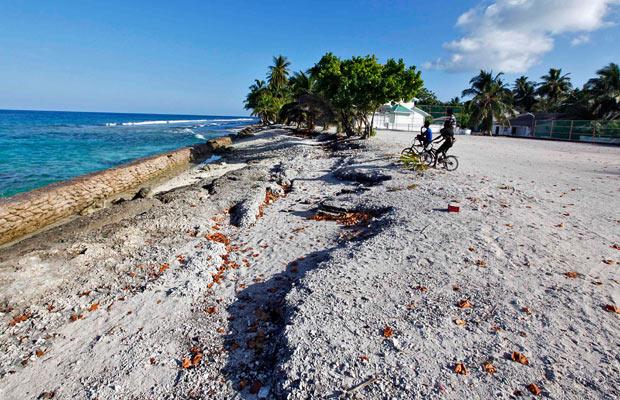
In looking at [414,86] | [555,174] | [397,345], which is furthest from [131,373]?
[414,86]

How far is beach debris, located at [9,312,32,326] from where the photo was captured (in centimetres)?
489

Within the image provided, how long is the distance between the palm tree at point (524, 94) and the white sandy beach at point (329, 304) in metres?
59.4

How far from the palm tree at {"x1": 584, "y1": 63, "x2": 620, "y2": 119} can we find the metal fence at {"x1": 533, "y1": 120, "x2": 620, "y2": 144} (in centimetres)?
540

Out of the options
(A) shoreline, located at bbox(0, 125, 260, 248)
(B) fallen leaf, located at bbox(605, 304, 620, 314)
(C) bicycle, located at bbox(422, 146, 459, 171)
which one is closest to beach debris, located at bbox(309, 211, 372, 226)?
(B) fallen leaf, located at bbox(605, 304, 620, 314)

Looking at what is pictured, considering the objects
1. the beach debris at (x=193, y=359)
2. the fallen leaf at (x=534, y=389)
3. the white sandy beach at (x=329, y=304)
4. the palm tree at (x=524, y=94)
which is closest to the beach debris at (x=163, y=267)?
the white sandy beach at (x=329, y=304)

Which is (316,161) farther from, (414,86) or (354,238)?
(354,238)

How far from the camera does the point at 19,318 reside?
4977mm

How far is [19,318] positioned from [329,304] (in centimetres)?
475

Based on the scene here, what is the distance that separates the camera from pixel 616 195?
30.7ft

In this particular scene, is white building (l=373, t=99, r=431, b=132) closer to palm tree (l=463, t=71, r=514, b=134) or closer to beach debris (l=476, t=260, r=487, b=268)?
palm tree (l=463, t=71, r=514, b=134)

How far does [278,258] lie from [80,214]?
31.8ft

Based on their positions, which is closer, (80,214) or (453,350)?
(453,350)

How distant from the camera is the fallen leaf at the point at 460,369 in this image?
10.5 ft

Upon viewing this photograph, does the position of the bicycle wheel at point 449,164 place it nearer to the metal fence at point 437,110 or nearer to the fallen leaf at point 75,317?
the fallen leaf at point 75,317
